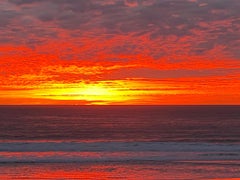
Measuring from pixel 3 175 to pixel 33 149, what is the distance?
38.7 ft

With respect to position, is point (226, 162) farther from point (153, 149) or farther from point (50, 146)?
point (50, 146)

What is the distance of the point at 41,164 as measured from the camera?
25.6m

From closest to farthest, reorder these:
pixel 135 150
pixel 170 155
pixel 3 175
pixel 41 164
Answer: pixel 3 175
pixel 41 164
pixel 170 155
pixel 135 150

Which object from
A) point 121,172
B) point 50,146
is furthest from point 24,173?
point 50,146

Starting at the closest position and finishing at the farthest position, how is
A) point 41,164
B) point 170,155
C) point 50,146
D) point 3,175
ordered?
point 3,175, point 41,164, point 170,155, point 50,146

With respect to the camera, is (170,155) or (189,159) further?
(170,155)

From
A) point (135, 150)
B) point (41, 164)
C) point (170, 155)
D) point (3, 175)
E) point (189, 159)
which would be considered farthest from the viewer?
point (135, 150)

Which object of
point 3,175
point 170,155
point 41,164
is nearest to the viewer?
point 3,175

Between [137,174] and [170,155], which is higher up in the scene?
[170,155]

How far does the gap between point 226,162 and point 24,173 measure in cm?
1203

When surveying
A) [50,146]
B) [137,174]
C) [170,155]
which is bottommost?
[137,174]

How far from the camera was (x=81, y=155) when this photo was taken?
30031 mm

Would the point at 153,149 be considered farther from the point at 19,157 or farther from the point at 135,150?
the point at 19,157

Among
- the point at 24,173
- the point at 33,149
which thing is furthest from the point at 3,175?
the point at 33,149
